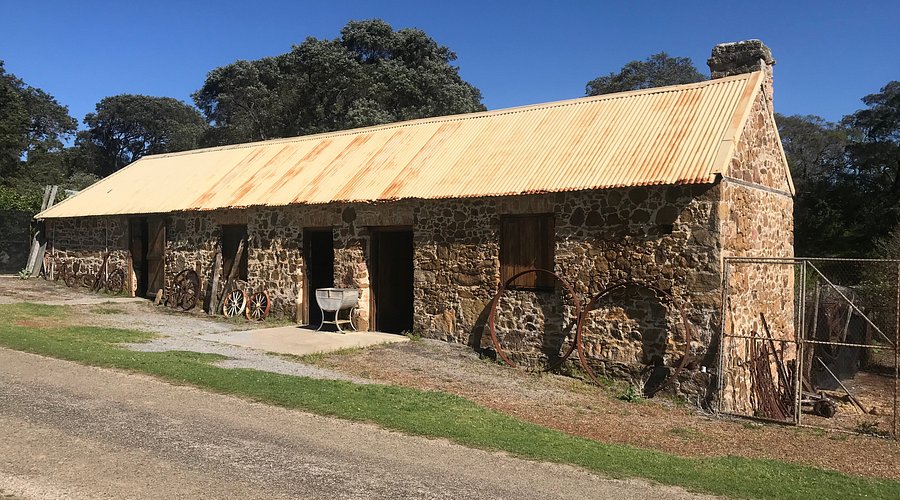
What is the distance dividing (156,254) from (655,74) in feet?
122

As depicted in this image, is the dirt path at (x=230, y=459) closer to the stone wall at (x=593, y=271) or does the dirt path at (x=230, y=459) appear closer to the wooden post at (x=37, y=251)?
the stone wall at (x=593, y=271)

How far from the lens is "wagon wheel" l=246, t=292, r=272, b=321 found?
56.4ft

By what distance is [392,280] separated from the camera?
53.5 ft

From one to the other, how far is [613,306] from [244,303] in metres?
9.76

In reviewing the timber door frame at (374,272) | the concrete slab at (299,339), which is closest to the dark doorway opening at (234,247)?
the concrete slab at (299,339)

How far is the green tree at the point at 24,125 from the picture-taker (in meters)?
39.7

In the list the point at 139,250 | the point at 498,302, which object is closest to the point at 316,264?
the point at 498,302

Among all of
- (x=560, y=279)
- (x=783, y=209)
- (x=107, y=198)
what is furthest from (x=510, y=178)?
(x=107, y=198)

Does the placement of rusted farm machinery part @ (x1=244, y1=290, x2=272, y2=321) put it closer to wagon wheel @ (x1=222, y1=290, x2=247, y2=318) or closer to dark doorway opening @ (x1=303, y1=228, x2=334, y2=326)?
wagon wheel @ (x1=222, y1=290, x2=247, y2=318)

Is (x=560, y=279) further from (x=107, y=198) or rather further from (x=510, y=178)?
(x=107, y=198)

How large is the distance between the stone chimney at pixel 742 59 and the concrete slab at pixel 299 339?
832 centimetres

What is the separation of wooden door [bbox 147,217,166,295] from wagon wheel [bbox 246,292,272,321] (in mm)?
3965

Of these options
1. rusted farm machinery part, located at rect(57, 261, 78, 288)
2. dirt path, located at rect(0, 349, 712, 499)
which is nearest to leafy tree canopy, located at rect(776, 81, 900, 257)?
dirt path, located at rect(0, 349, 712, 499)

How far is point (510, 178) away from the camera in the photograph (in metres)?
13.4
